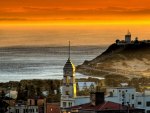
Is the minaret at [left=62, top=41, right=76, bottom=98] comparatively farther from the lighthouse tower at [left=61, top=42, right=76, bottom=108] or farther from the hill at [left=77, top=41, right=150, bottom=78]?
the hill at [left=77, top=41, right=150, bottom=78]

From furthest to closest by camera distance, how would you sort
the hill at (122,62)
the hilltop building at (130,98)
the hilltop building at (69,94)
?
the hill at (122,62) → the hilltop building at (130,98) → the hilltop building at (69,94)

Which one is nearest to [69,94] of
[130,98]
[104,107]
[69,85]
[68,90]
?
[68,90]

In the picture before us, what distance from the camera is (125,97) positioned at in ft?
301

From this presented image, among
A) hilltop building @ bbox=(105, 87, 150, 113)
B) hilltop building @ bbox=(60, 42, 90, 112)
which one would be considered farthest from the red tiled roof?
hilltop building @ bbox=(105, 87, 150, 113)

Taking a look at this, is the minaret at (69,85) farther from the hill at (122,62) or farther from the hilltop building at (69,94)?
the hill at (122,62)

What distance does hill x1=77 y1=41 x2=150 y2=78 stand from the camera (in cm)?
14462

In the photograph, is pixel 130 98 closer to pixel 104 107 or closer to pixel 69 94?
pixel 69 94

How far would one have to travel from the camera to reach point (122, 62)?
529 feet

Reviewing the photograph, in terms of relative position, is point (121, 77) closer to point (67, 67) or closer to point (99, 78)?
point (99, 78)

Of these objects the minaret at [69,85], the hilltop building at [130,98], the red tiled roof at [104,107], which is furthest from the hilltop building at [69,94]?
the red tiled roof at [104,107]

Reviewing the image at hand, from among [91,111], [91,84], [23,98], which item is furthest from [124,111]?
[91,84]

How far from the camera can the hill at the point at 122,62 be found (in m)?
145

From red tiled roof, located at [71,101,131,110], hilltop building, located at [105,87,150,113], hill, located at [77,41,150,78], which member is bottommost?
red tiled roof, located at [71,101,131,110]

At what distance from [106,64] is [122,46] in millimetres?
14632
